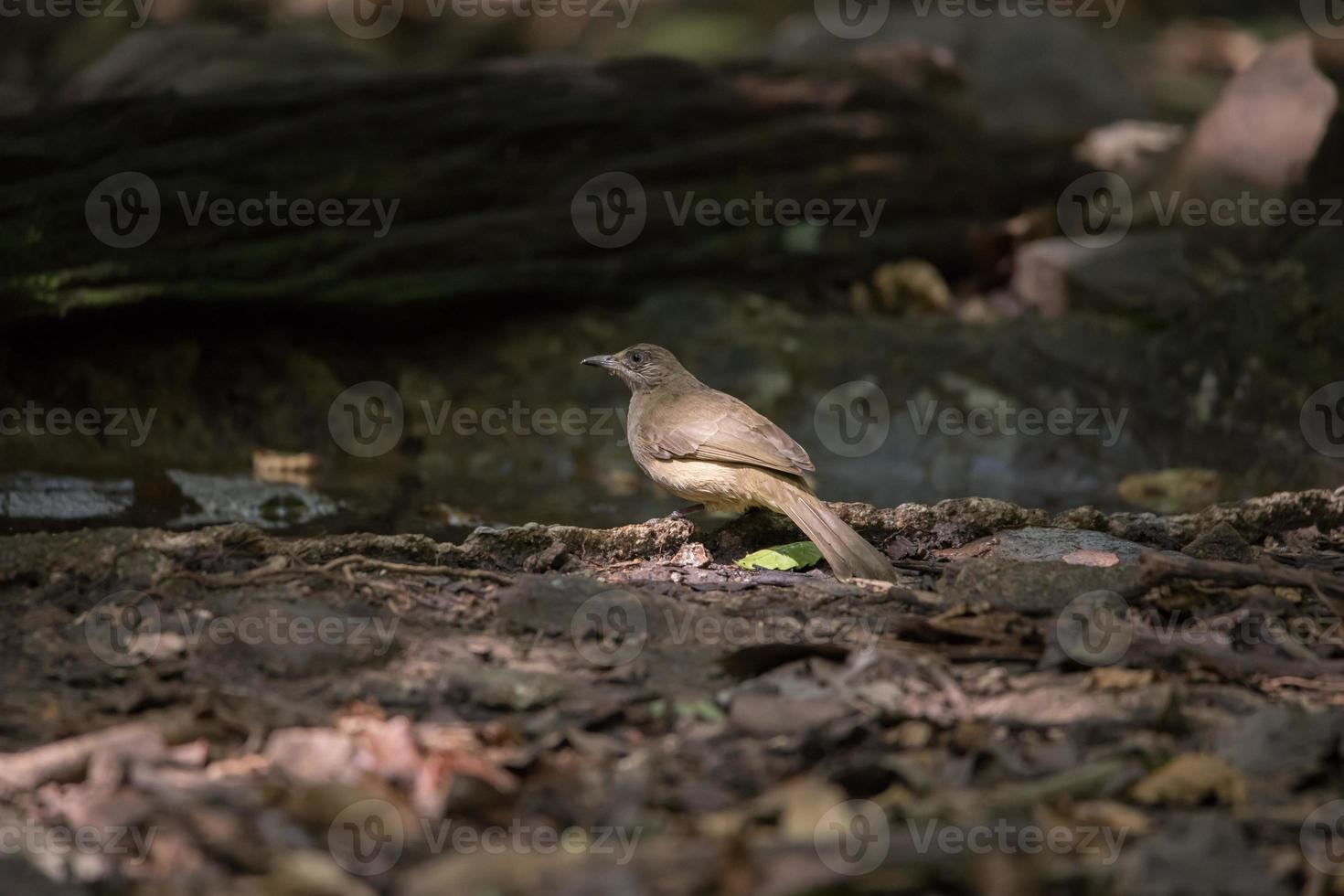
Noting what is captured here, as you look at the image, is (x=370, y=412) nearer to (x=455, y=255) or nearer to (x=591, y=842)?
(x=455, y=255)

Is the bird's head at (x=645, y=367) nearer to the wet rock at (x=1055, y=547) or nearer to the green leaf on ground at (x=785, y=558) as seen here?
the green leaf on ground at (x=785, y=558)

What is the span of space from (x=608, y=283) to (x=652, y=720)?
7270 mm

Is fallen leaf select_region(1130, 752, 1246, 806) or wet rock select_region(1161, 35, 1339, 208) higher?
wet rock select_region(1161, 35, 1339, 208)

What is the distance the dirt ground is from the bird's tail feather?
0.68ft

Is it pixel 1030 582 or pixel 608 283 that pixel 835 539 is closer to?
pixel 1030 582

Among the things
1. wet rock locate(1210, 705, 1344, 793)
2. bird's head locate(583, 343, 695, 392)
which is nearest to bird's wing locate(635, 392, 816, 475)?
bird's head locate(583, 343, 695, 392)

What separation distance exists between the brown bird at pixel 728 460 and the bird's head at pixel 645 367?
12mm

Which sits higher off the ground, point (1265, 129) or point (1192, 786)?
point (1265, 129)

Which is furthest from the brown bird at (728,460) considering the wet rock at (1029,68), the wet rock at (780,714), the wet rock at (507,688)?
the wet rock at (1029,68)

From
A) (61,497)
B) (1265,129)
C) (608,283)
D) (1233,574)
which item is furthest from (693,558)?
(1265,129)

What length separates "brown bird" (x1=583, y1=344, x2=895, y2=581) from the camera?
505 centimetres

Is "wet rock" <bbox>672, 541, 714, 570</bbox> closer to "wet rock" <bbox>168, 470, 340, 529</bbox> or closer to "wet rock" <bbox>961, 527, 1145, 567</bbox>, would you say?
"wet rock" <bbox>961, 527, 1145, 567</bbox>

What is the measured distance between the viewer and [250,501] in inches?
281

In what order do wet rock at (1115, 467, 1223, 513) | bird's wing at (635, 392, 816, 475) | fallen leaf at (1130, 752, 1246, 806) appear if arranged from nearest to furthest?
fallen leaf at (1130, 752, 1246, 806)
bird's wing at (635, 392, 816, 475)
wet rock at (1115, 467, 1223, 513)
